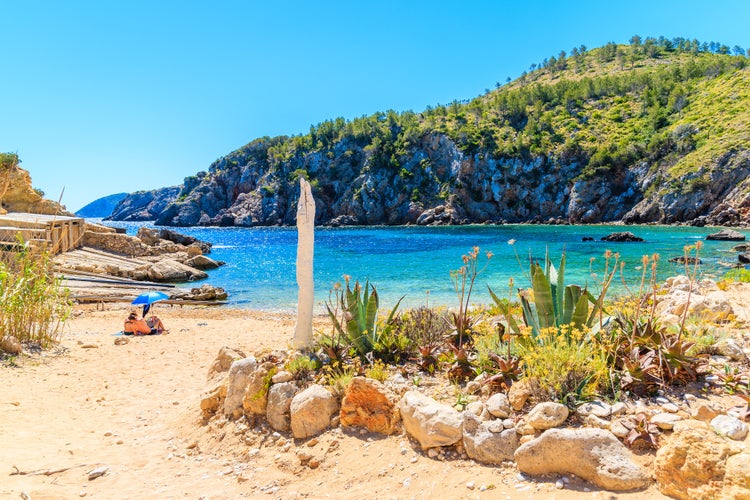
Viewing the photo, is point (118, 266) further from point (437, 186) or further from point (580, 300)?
point (437, 186)

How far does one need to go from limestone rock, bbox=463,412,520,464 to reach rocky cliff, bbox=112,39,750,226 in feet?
211

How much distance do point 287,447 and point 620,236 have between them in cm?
4417

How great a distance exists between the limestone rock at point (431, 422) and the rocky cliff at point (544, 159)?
2542 inches

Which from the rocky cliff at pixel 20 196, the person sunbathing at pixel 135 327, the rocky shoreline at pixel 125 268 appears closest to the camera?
the person sunbathing at pixel 135 327

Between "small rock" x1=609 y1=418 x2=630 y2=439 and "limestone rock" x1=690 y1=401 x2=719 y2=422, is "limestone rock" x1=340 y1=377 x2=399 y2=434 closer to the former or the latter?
"small rock" x1=609 y1=418 x2=630 y2=439

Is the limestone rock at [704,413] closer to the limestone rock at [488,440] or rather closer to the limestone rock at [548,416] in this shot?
the limestone rock at [548,416]

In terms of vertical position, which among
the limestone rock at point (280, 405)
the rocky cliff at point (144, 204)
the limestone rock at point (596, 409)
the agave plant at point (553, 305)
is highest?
the rocky cliff at point (144, 204)

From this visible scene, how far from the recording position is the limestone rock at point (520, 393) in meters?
3.92

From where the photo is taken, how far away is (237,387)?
208 inches

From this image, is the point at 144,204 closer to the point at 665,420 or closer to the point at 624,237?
the point at 624,237

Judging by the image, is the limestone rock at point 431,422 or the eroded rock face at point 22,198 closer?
the limestone rock at point 431,422

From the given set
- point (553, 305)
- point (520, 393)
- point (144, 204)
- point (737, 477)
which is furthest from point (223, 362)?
point (144, 204)

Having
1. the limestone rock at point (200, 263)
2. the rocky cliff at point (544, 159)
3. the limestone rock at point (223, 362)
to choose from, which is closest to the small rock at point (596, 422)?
the limestone rock at point (223, 362)

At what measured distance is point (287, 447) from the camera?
177 inches
